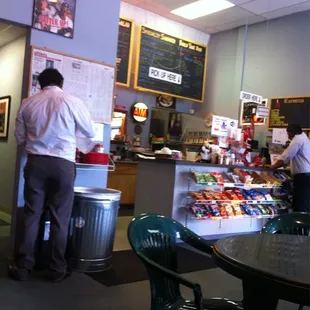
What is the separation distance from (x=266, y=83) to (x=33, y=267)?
5.95 meters

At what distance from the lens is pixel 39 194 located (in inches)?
Result: 122

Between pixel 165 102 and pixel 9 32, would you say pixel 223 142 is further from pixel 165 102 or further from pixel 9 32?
pixel 9 32

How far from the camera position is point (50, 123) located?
3.10 m

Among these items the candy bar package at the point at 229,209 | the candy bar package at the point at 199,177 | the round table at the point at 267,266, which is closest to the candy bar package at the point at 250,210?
the candy bar package at the point at 229,209

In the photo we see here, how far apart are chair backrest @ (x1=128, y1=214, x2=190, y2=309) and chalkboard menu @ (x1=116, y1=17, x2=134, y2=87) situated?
539 centimetres

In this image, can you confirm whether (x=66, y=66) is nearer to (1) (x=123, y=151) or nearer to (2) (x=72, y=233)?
(2) (x=72, y=233)

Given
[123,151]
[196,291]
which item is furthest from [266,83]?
[196,291]

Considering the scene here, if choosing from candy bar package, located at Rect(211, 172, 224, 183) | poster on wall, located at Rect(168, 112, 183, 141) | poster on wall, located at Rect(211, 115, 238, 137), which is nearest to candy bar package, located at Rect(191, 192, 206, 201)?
candy bar package, located at Rect(211, 172, 224, 183)

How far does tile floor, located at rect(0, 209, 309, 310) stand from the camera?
2695 mm

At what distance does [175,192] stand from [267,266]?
333 cm

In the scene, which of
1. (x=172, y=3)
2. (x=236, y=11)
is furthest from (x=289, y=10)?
(x=172, y=3)

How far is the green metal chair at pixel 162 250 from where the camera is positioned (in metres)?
1.77

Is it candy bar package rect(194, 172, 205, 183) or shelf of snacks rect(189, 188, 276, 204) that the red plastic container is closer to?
candy bar package rect(194, 172, 205, 183)

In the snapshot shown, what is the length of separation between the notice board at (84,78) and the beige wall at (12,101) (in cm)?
128
